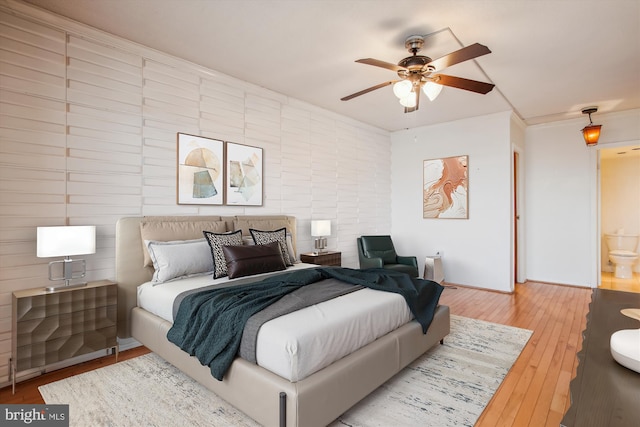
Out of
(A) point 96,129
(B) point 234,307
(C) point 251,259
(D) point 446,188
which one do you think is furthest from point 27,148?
(D) point 446,188

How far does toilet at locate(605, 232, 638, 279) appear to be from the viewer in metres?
5.95

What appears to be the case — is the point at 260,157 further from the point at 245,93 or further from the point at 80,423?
the point at 80,423

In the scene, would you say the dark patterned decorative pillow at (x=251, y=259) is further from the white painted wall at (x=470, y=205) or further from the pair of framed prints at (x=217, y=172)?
the white painted wall at (x=470, y=205)

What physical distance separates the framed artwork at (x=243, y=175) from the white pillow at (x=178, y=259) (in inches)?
34.6

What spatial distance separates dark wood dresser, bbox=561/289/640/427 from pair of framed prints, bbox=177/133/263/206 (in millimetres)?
3401

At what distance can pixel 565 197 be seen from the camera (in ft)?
18.5

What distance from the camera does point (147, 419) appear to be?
200 centimetres

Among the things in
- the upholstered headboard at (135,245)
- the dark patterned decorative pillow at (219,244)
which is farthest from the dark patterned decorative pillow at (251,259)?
the upholstered headboard at (135,245)

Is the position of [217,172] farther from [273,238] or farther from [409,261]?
[409,261]

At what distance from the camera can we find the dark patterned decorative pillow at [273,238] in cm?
365

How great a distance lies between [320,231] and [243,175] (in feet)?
4.57

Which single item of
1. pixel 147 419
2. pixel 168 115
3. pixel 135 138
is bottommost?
pixel 147 419

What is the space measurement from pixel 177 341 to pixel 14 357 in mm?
1199

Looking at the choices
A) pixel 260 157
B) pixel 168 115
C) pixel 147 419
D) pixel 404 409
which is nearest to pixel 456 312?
pixel 404 409
